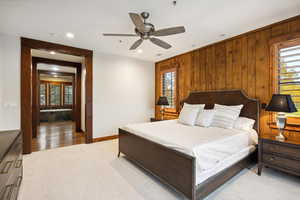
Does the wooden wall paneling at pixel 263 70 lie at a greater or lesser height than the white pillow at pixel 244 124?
greater

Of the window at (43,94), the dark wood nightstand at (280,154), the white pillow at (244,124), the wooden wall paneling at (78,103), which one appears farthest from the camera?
the window at (43,94)

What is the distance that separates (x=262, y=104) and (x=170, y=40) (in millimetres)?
2477

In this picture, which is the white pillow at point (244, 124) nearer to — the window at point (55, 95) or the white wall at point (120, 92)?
the white wall at point (120, 92)

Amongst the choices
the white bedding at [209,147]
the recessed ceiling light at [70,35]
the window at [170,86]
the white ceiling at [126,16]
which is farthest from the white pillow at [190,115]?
the recessed ceiling light at [70,35]

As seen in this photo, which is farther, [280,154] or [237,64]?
[237,64]

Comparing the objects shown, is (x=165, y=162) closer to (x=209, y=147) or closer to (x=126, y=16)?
(x=209, y=147)

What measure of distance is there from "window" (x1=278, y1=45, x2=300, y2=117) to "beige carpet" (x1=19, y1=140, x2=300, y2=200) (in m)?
1.40

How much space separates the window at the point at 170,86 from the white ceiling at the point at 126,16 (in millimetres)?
1733

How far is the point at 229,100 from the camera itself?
3.42 m

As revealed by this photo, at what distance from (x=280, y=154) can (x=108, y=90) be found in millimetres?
4279

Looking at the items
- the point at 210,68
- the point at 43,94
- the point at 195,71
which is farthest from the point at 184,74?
the point at 43,94

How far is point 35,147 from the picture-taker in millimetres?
3873

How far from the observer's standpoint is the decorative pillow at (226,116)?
294 centimetres

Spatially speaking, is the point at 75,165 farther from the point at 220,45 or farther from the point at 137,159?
the point at 220,45
